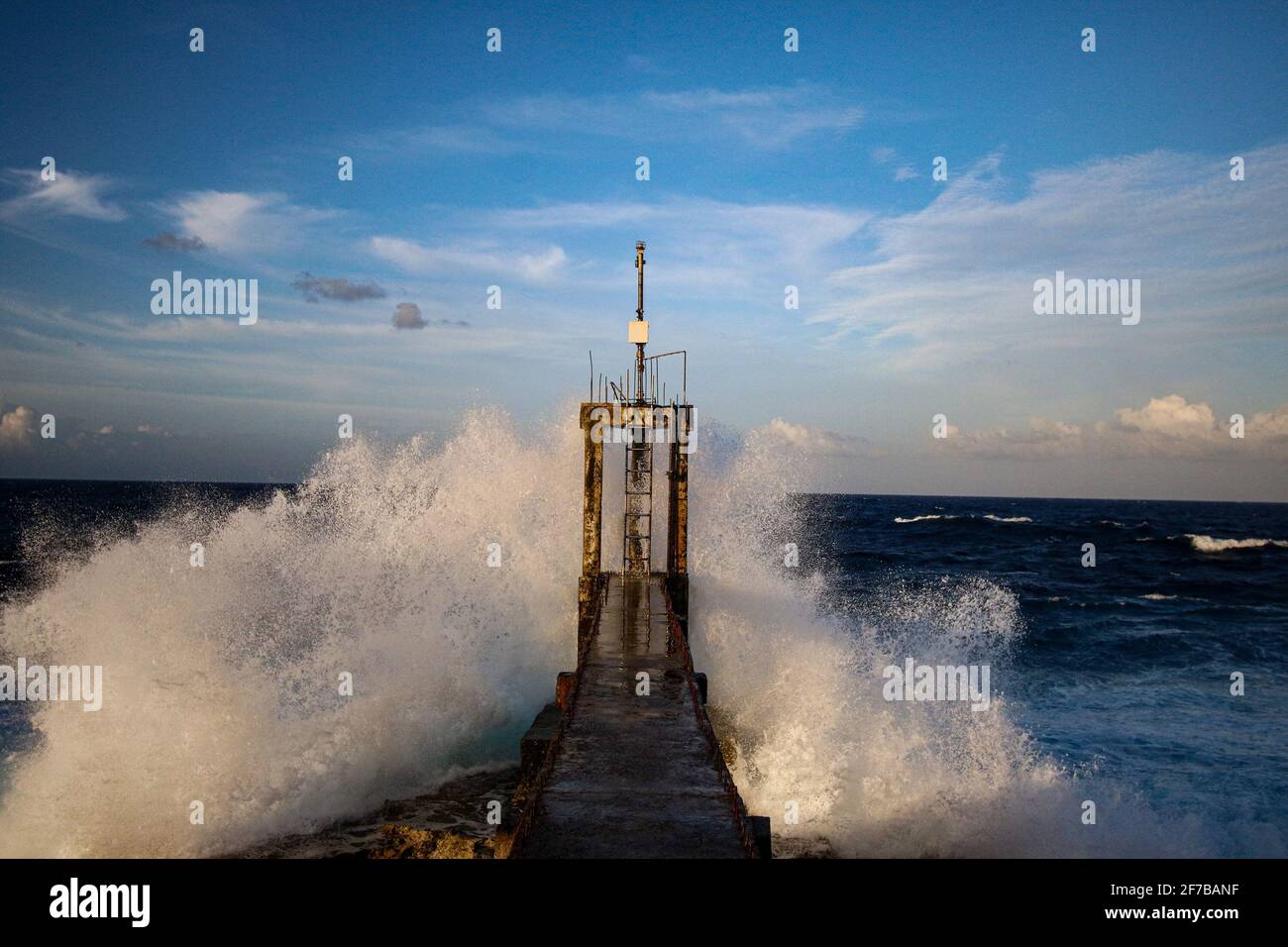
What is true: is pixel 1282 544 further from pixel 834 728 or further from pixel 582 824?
pixel 582 824

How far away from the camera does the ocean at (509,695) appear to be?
11.1 metres

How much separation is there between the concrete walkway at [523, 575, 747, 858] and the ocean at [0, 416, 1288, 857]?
3699mm

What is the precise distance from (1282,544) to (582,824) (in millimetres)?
61209

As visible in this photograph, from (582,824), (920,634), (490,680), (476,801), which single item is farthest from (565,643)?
(920,634)

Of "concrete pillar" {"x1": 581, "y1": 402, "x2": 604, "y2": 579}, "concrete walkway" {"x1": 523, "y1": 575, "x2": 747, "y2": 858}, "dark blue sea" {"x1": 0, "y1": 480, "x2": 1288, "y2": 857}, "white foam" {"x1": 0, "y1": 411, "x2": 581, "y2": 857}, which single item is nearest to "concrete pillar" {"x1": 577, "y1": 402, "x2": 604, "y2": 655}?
"concrete pillar" {"x1": 581, "y1": 402, "x2": 604, "y2": 579}

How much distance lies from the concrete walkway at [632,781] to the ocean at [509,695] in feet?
12.1

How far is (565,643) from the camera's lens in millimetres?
15070

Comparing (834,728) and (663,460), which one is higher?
(663,460)

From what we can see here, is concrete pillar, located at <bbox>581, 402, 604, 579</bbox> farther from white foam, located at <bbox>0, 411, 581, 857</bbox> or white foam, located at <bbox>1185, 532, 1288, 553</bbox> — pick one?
white foam, located at <bbox>1185, 532, 1288, 553</bbox>

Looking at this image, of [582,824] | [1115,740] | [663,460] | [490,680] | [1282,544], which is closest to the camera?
[582,824]

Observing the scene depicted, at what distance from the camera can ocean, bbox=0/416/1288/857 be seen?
11133 mm

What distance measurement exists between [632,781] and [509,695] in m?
7.92

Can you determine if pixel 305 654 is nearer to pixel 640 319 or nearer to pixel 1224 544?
pixel 640 319

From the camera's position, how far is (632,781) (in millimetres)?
6410
